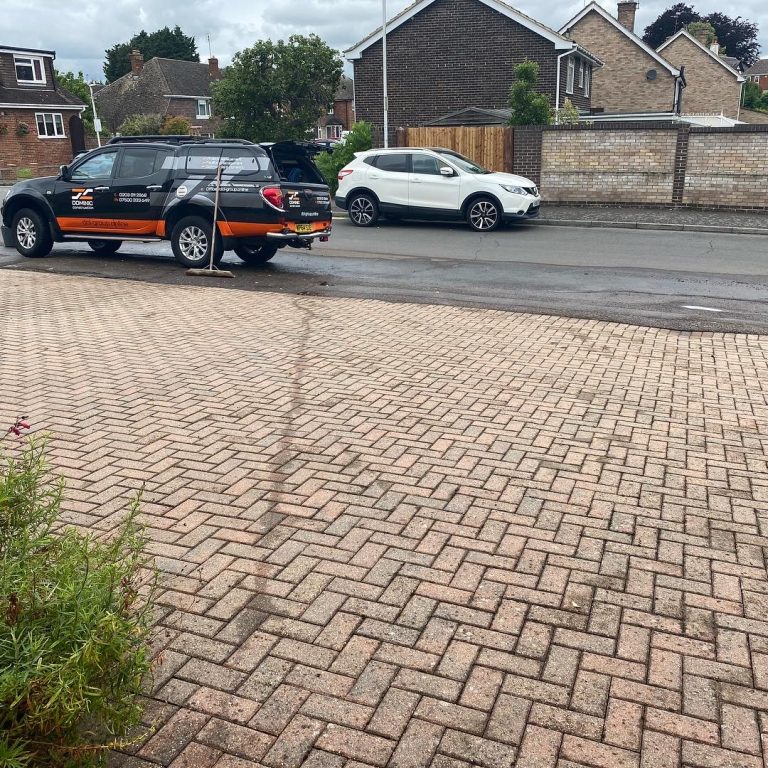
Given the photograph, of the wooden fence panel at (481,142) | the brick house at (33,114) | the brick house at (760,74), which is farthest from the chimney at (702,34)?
the wooden fence panel at (481,142)

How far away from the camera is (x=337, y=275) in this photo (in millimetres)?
12867

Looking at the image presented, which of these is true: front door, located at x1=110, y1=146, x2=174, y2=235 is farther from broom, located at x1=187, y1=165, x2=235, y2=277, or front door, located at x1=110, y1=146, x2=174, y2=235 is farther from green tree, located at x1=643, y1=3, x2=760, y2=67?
green tree, located at x1=643, y1=3, x2=760, y2=67

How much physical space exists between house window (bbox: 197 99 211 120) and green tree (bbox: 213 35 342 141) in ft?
102

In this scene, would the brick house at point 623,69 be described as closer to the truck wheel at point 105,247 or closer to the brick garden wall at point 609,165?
the brick garden wall at point 609,165

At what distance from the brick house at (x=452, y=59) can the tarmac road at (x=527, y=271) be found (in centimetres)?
1608

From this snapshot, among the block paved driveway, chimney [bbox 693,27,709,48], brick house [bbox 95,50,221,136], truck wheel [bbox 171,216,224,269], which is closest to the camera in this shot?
the block paved driveway

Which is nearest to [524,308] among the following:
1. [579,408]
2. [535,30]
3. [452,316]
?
[452,316]

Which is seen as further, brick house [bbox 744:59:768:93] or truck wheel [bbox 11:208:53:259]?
brick house [bbox 744:59:768:93]

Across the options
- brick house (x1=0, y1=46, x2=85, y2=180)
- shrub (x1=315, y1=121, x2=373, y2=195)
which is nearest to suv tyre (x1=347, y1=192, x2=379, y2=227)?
shrub (x1=315, y1=121, x2=373, y2=195)

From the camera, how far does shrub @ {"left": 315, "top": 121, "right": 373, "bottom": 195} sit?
82.4 ft

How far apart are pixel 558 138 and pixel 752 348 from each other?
17.0m

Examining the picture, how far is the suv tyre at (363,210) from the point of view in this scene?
64.1 feet

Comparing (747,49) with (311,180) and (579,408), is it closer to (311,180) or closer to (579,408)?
(311,180)

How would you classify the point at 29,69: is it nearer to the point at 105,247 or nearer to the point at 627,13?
the point at 627,13
